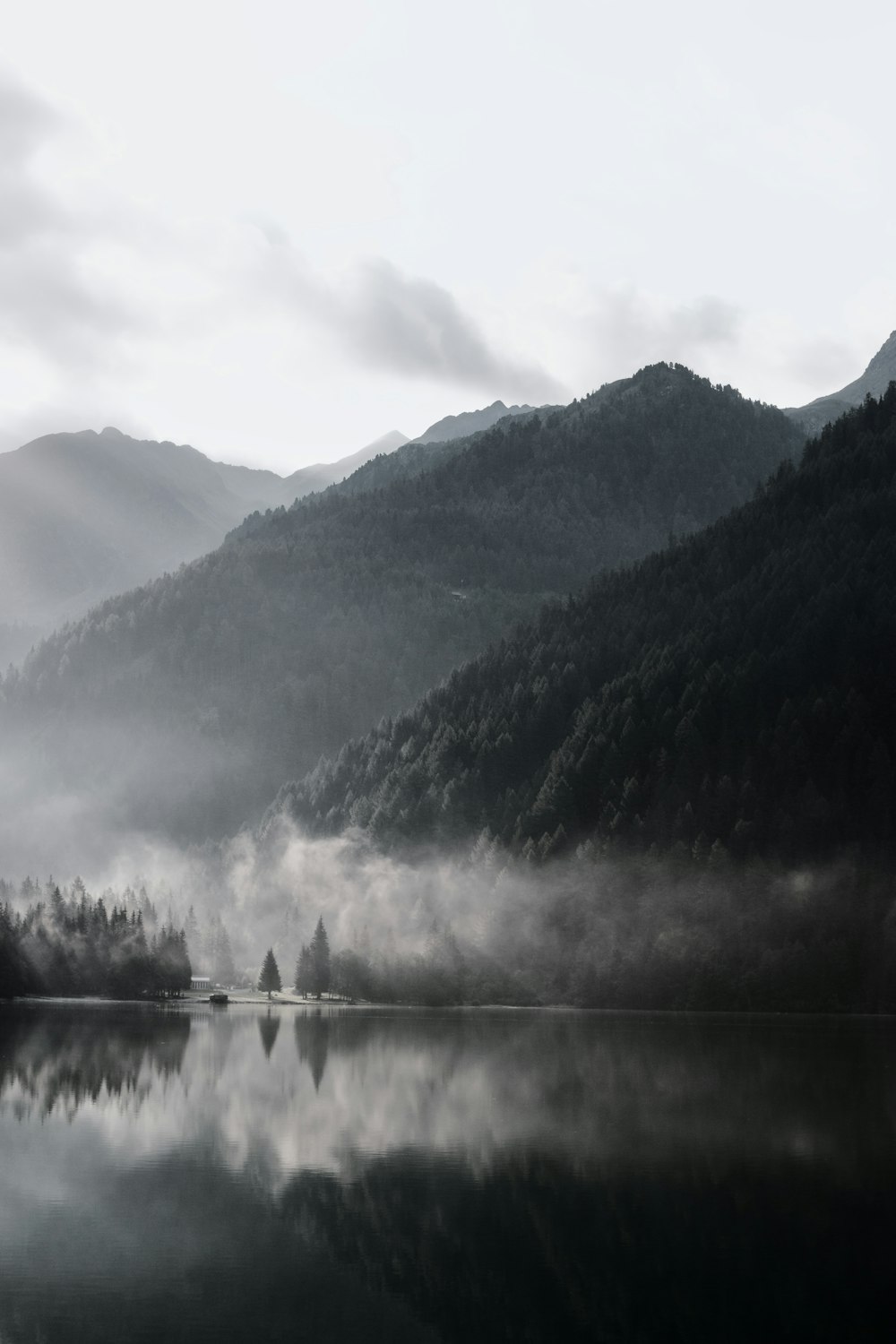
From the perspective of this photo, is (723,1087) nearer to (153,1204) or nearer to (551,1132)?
(551,1132)

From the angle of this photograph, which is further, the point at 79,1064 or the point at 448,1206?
the point at 79,1064

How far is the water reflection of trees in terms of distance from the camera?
415ft

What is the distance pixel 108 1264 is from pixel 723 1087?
73.8m

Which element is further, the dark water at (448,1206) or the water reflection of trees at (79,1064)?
the water reflection of trees at (79,1064)

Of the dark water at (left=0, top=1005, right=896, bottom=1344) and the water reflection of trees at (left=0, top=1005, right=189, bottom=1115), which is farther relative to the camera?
the water reflection of trees at (left=0, top=1005, right=189, bottom=1115)

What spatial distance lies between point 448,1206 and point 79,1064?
77.2 meters

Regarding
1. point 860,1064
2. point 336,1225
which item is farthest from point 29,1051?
point 336,1225

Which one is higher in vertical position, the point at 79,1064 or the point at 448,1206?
the point at 79,1064

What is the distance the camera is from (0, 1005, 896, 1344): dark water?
204ft

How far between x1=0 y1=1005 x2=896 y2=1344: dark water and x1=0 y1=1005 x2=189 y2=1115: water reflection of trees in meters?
0.76

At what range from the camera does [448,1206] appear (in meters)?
81.8

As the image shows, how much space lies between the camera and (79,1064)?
5896 inches

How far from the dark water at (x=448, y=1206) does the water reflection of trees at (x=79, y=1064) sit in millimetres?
760

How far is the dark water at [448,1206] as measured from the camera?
6228 centimetres
